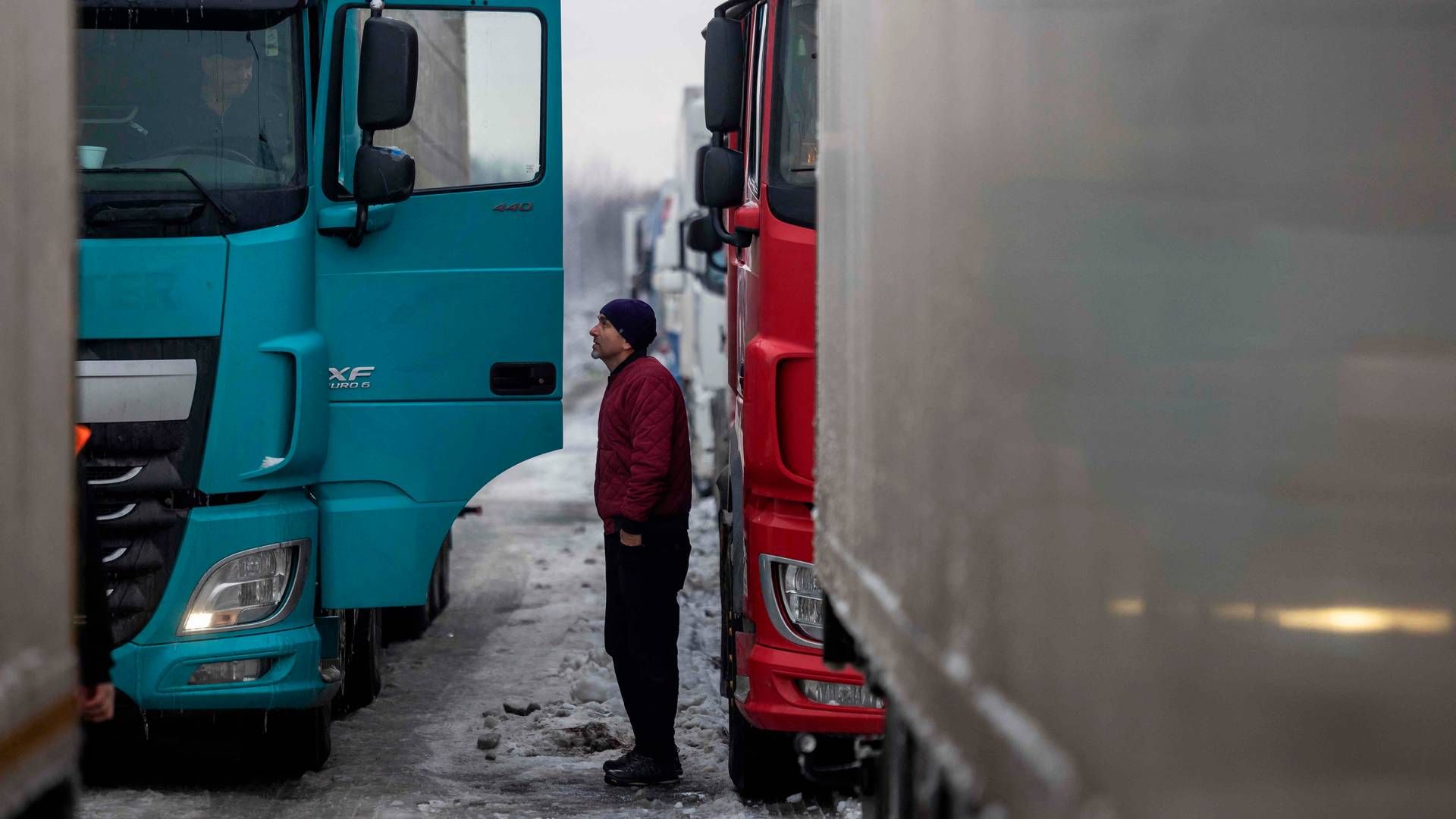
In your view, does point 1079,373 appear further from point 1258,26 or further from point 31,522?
point 31,522

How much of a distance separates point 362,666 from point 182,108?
3087 mm

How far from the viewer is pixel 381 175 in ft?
20.1

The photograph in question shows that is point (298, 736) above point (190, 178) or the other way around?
the other way around

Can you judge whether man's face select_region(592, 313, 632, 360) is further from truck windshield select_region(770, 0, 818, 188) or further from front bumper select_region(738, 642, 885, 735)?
front bumper select_region(738, 642, 885, 735)

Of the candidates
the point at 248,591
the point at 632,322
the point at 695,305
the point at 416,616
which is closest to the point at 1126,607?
the point at 248,591

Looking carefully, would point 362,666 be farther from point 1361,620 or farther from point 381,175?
point 1361,620

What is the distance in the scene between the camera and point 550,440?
6.72 m

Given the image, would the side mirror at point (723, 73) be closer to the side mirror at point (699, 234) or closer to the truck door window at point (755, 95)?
the truck door window at point (755, 95)

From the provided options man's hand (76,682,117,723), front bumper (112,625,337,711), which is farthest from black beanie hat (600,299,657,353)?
man's hand (76,682,117,723)

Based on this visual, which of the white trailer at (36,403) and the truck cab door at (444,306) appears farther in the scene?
the truck cab door at (444,306)

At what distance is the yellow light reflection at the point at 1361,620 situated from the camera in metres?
1.23

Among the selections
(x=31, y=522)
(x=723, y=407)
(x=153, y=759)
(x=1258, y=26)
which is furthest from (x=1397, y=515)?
(x=723, y=407)

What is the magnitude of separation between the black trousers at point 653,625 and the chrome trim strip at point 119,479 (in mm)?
1885

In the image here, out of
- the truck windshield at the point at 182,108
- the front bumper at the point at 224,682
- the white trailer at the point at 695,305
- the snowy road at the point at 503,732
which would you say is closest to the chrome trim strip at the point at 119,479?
the front bumper at the point at 224,682
